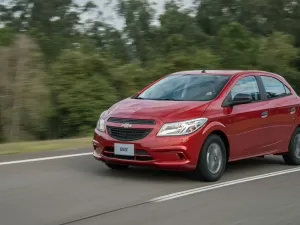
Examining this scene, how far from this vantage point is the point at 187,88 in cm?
1038

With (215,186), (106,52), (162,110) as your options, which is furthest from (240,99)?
(106,52)

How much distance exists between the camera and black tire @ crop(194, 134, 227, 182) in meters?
9.37

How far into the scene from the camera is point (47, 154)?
39.5 ft

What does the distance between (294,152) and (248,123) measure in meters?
1.80

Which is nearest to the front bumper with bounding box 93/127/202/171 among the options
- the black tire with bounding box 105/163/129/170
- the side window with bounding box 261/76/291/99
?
the black tire with bounding box 105/163/129/170

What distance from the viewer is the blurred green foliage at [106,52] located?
17.2m

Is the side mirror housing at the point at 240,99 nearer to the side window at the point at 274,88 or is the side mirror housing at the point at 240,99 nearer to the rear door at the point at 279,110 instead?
the rear door at the point at 279,110

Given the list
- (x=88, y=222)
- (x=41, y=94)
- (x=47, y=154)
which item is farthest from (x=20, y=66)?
(x=88, y=222)

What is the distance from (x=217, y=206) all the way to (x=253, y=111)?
285 centimetres

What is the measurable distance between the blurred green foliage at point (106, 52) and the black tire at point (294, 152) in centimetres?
768

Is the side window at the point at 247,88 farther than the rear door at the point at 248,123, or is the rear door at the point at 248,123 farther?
the side window at the point at 247,88

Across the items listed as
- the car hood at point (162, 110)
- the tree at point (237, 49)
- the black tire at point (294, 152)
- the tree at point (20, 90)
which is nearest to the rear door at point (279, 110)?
the black tire at point (294, 152)

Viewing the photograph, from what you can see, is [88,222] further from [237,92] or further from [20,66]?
[20,66]

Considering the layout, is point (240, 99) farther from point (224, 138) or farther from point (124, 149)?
point (124, 149)
